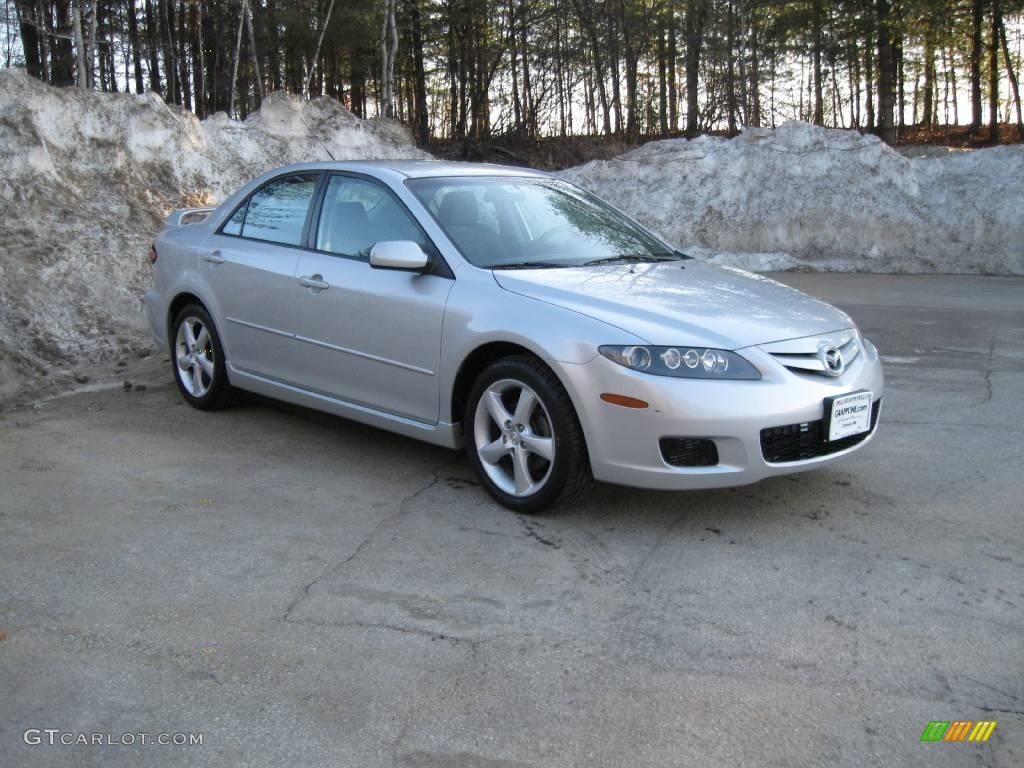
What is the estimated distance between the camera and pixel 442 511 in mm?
4730

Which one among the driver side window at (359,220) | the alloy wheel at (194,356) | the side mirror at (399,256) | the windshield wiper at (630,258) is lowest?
the alloy wheel at (194,356)

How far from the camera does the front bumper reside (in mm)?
4148

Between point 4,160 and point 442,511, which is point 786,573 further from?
point 4,160

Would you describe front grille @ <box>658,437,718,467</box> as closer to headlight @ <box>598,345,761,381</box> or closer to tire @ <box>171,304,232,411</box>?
headlight @ <box>598,345,761,381</box>

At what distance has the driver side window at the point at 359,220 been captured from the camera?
5.27 m

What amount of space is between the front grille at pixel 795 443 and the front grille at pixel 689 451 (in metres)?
0.21

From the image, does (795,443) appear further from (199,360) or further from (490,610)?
(199,360)

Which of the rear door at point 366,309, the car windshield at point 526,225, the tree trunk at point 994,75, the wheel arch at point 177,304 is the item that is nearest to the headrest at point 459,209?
the car windshield at point 526,225

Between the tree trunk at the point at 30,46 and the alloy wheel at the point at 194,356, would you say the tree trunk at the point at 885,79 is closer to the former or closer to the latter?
the alloy wheel at the point at 194,356

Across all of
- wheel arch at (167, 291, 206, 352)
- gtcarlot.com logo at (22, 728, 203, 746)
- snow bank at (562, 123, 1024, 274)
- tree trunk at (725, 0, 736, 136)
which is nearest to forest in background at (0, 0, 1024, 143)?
tree trunk at (725, 0, 736, 136)

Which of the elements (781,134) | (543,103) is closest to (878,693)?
(781,134)

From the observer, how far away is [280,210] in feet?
19.8

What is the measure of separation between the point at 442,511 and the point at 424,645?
1.34 metres

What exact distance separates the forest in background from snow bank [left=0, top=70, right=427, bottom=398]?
4.01 metres
